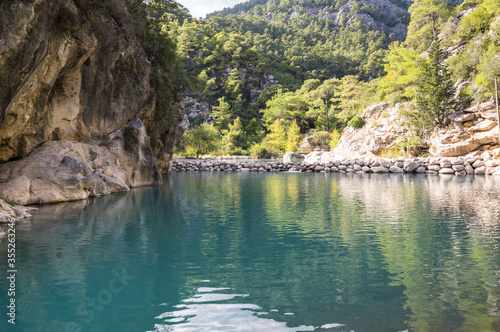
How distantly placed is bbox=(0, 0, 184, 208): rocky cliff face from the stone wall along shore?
755 inches

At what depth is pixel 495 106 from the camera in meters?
28.1

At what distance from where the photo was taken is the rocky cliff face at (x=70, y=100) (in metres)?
9.73

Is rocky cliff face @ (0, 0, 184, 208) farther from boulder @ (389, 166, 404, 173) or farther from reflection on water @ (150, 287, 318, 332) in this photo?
boulder @ (389, 166, 404, 173)

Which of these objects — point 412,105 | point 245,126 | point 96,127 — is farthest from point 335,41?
point 96,127

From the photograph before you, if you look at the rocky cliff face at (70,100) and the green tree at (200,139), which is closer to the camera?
the rocky cliff face at (70,100)

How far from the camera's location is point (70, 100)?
14.9m

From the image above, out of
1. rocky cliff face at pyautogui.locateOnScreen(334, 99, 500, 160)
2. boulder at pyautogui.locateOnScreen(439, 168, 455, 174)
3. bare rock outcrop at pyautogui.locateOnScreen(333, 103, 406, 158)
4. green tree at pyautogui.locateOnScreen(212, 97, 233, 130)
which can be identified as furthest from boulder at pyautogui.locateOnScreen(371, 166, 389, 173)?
green tree at pyautogui.locateOnScreen(212, 97, 233, 130)

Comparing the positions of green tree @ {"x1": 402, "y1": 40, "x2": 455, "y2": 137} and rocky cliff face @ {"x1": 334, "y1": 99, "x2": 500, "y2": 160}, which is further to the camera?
green tree @ {"x1": 402, "y1": 40, "x2": 455, "y2": 137}

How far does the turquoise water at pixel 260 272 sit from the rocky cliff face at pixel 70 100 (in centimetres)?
356

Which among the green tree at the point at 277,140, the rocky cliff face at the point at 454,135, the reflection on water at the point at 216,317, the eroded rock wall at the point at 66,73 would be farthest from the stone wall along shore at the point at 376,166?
the reflection on water at the point at 216,317

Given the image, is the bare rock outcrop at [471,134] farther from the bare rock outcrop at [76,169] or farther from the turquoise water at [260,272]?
the bare rock outcrop at [76,169]

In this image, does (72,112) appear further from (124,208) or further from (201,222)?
(201,222)

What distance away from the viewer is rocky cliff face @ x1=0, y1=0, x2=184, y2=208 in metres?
9.73

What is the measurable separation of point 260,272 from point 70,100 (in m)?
13.6
